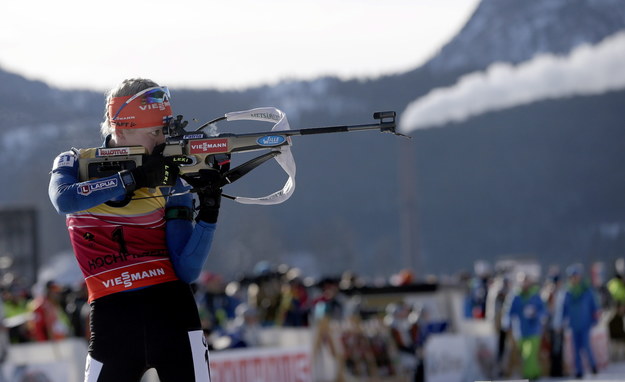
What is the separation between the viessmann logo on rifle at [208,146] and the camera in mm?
5184

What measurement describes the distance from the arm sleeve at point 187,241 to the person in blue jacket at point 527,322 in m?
16.5

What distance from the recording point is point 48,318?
49.1ft

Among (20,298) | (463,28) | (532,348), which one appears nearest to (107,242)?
(20,298)

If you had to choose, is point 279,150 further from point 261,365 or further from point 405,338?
point 405,338

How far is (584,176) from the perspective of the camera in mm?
112062

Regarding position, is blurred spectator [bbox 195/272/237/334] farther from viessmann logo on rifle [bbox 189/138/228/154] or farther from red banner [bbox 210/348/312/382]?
viessmann logo on rifle [bbox 189/138/228/154]

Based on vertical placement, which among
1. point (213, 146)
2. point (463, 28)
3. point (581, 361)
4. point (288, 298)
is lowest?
point (581, 361)

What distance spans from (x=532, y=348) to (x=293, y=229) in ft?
281

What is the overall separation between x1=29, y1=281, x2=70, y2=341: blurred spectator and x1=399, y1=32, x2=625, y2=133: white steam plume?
1226cm

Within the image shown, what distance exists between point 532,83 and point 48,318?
22.2 m

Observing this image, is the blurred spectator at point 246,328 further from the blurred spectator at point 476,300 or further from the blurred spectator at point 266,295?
the blurred spectator at point 476,300

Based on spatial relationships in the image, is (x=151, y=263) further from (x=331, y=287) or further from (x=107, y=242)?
(x=331, y=287)

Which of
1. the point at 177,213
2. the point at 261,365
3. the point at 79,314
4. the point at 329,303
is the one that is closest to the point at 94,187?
the point at 177,213

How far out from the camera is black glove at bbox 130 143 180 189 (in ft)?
16.4
